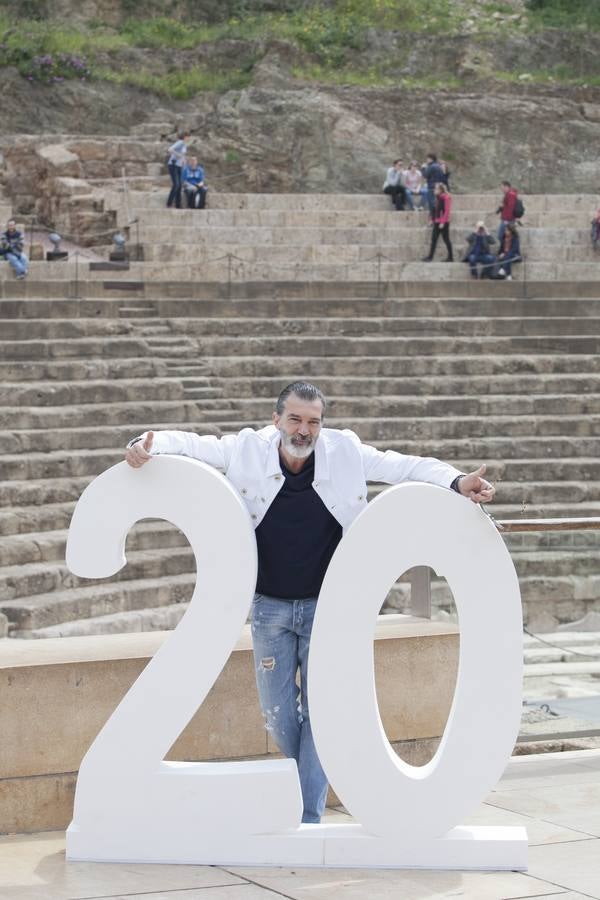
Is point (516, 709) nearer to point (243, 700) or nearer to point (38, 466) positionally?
point (243, 700)

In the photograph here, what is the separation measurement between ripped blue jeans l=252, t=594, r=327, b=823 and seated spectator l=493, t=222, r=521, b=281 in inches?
612

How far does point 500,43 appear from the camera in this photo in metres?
30.2

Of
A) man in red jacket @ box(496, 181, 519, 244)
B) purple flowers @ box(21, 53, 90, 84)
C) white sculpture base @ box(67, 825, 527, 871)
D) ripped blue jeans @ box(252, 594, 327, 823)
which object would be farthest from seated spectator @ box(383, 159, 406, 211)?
white sculpture base @ box(67, 825, 527, 871)

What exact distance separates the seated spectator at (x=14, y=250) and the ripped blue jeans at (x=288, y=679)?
13755mm

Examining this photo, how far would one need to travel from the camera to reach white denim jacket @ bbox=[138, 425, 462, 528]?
4887 mm

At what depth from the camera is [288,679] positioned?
195 inches

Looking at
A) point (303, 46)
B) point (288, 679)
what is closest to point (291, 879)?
point (288, 679)

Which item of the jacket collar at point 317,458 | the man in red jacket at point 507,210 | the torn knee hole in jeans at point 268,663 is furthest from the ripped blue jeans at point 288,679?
the man in red jacket at point 507,210

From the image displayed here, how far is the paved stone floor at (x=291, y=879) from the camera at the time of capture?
14.6 feet

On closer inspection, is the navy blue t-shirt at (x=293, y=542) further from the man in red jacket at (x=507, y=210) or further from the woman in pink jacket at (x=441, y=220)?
the man in red jacket at (x=507, y=210)

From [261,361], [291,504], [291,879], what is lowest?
[291,879]

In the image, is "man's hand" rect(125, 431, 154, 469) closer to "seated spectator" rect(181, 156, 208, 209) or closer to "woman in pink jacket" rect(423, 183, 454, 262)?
"woman in pink jacket" rect(423, 183, 454, 262)

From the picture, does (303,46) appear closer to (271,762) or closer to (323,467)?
(323,467)

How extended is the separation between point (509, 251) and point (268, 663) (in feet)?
52.5
